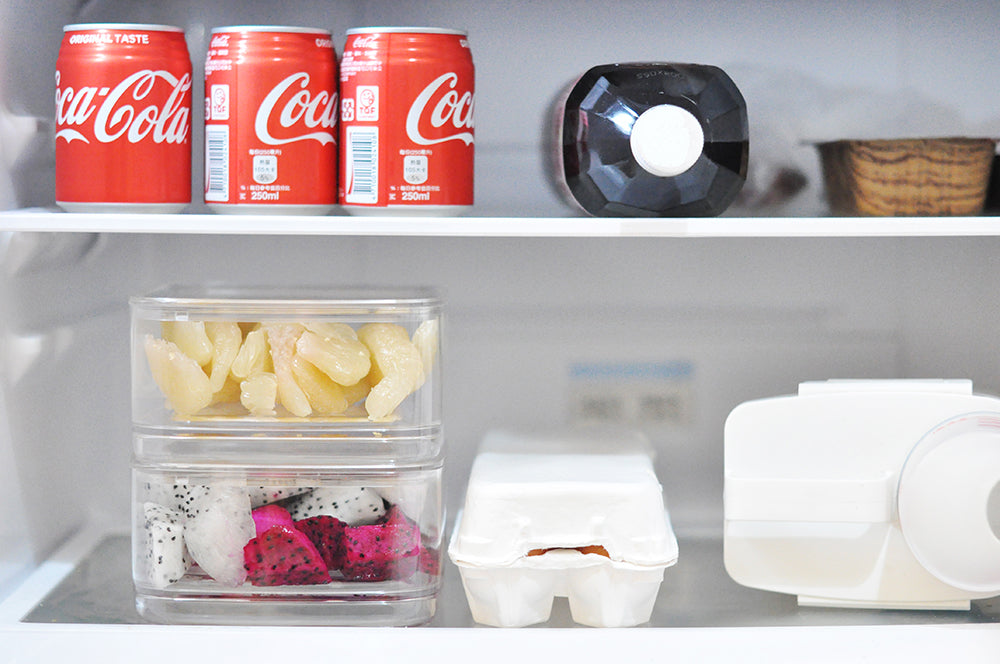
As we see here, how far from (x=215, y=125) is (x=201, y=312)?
16 cm

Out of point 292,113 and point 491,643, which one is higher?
point 292,113

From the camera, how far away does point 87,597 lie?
1.04 meters

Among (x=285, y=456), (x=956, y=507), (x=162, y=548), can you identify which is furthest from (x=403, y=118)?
(x=956, y=507)

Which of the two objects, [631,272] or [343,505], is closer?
[343,505]

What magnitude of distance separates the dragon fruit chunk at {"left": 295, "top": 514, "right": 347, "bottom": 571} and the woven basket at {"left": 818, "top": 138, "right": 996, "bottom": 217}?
0.56m

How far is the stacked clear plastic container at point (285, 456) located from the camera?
95cm

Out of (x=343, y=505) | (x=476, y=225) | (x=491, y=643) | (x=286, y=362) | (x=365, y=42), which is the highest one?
(x=365, y=42)

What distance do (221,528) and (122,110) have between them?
0.37 meters

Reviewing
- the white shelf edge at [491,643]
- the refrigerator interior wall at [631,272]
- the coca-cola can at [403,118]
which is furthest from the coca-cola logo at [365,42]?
the white shelf edge at [491,643]

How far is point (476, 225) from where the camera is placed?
0.90 m

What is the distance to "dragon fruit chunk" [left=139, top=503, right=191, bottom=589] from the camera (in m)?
0.96

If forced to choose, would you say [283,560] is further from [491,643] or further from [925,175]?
[925,175]

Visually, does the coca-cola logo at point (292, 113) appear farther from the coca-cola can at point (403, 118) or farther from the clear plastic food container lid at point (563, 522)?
the clear plastic food container lid at point (563, 522)

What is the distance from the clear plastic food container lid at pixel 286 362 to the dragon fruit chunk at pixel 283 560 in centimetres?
10
